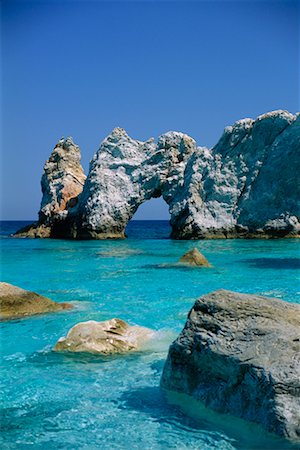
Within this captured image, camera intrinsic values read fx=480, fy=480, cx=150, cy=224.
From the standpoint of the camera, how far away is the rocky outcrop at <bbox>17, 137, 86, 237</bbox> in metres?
51.4

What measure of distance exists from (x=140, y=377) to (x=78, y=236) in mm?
42631

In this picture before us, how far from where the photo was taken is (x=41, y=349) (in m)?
8.89

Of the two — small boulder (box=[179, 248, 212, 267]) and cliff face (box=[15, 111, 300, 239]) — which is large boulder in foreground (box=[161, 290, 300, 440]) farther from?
cliff face (box=[15, 111, 300, 239])

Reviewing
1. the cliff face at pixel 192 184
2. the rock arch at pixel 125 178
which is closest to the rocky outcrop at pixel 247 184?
the cliff face at pixel 192 184

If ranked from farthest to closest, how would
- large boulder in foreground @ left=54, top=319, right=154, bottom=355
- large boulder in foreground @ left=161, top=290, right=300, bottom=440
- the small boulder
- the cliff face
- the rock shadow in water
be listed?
the cliff face
the small boulder
the rock shadow in water
large boulder in foreground @ left=54, top=319, right=154, bottom=355
large boulder in foreground @ left=161, top=290, right=300, bottom=440

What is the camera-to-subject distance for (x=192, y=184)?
1783 inches

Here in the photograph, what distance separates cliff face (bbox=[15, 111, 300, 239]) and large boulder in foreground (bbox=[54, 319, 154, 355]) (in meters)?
34.6

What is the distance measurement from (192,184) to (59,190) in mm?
15808

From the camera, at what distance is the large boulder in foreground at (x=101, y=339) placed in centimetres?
838

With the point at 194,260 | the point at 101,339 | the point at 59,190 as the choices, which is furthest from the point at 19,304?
the point at 59,190

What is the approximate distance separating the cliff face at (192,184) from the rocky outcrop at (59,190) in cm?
11

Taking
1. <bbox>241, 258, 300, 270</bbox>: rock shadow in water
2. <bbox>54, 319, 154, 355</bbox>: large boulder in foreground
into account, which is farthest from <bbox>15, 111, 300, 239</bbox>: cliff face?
<bbox>54, 319, 154, 355</bbox>: large boulder in foreground

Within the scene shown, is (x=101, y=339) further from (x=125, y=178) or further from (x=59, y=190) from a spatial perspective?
(x=59, y=190)

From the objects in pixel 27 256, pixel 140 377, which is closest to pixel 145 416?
pixel 140 377
